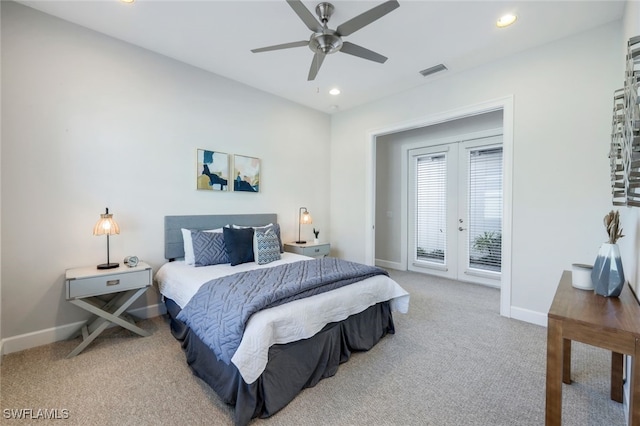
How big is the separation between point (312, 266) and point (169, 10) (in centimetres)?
264

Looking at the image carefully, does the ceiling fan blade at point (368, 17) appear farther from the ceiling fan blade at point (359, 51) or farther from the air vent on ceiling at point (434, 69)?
the air vent on ceiling at point (434, 69)

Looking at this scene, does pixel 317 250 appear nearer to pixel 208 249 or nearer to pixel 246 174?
pixel 246 174

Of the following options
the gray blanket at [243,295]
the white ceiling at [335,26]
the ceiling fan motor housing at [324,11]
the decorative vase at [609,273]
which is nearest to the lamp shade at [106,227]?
the gray blanket at [243,295]

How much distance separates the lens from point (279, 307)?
1.89 m

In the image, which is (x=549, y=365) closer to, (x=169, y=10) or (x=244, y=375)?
(x=244, y=375)

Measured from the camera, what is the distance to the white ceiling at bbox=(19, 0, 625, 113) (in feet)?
→ 7.80

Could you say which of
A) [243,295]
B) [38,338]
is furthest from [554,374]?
[38,338]

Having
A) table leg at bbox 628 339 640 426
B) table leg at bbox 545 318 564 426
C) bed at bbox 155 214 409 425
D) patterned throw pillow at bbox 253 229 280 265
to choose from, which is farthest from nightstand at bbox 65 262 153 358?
table leg at bbox 628 339 640 426

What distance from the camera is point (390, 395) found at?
6.15ft

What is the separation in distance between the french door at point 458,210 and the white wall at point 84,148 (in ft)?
11.3

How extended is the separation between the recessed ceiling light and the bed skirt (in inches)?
113

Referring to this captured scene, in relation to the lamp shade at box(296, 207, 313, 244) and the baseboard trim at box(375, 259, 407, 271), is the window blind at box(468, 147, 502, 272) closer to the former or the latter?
the baseboard trim at box(375, 259, 407, 271)

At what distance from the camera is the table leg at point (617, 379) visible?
1795 mm

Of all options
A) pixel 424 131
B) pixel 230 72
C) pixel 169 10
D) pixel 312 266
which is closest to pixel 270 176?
pixel 230 72
